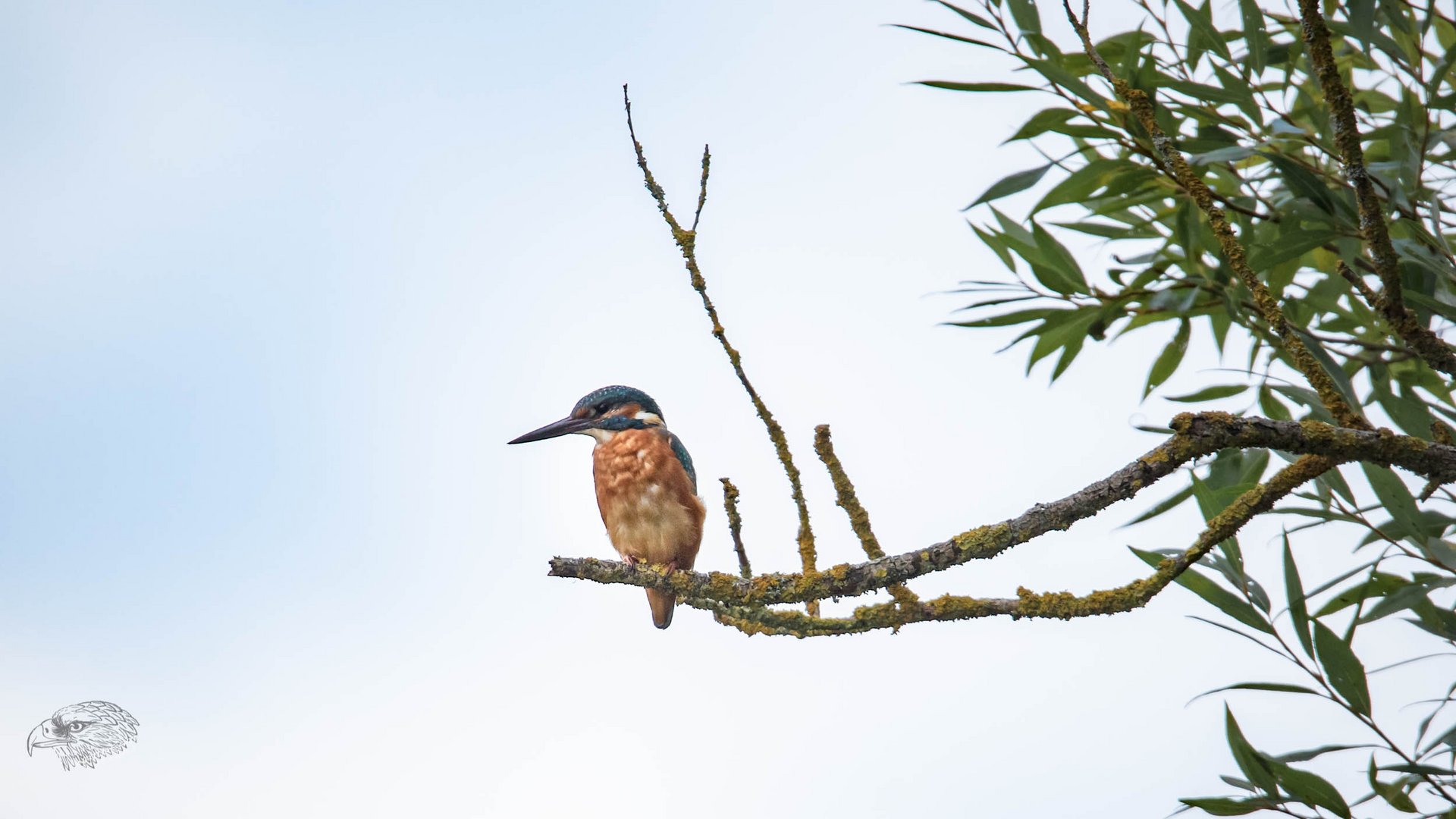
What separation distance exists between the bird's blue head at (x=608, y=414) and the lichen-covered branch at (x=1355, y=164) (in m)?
2.64

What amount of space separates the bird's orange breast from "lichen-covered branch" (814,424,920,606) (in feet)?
6.26

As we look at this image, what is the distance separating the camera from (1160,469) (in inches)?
73.0

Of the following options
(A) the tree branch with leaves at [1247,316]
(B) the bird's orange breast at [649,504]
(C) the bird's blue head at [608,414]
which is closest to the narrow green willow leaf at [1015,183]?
(A) the tree branch with leaves at [1247,316]

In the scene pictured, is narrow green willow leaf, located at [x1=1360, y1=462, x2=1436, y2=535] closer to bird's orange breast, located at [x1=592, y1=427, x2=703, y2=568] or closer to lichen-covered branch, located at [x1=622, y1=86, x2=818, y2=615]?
lichen-covered branch, located at [x1=622, y1=86, x2=818, y2=615]

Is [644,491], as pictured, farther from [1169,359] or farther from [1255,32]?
[1255,32]

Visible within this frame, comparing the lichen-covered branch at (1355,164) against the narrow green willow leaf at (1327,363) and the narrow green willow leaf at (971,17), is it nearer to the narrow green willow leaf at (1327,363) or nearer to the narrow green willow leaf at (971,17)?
the narrow green willow leaf at (1327,363)

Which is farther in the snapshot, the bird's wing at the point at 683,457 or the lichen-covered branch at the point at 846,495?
the bird's wing at the point at 683,457

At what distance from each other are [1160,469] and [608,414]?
2766 millimetres

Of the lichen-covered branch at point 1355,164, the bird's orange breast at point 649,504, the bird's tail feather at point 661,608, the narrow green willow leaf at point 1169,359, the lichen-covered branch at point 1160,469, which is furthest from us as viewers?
the bird's tail feather at point 661,608

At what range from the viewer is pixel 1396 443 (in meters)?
1.97

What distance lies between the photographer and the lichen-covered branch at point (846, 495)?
213 cm

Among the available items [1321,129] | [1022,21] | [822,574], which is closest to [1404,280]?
[1321,129]

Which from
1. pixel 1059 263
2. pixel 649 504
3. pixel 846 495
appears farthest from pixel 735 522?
pixel 649 504

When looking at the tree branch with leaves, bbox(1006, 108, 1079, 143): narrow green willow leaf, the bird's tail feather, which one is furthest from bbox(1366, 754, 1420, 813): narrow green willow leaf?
the bird's tail feather
